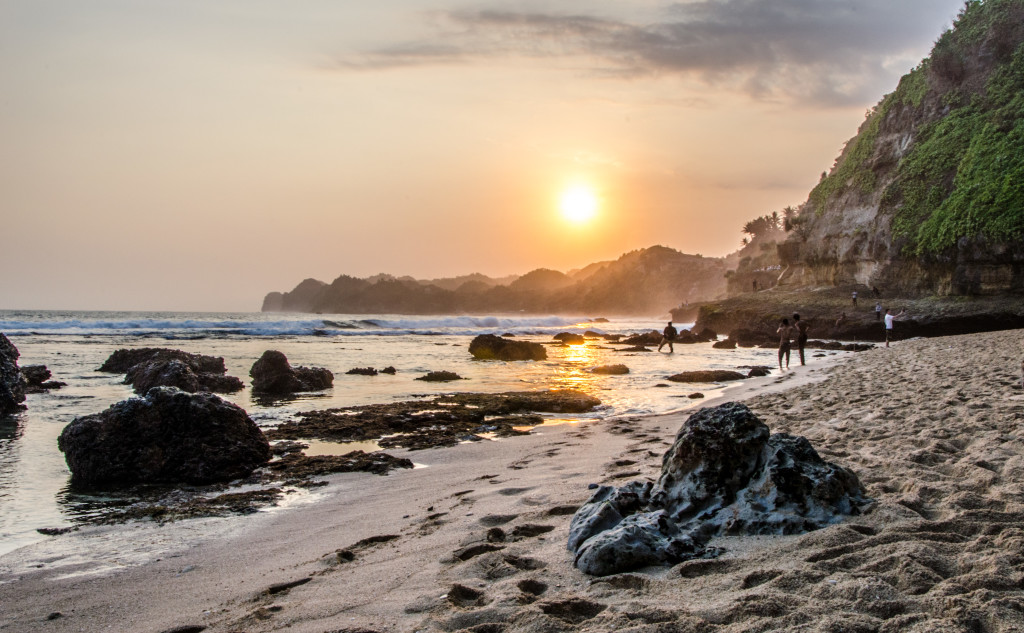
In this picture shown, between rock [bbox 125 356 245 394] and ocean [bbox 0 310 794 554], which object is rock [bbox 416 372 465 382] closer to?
ocean [bbox 0 310 794 554]

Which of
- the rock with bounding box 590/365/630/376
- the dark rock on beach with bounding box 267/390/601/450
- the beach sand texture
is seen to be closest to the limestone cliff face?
the rock with bounding box 590/365/630/376

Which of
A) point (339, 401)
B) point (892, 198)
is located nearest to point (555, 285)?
point (892, 198)

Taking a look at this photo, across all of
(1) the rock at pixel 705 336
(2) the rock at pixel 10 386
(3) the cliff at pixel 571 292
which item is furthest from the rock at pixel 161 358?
(3) the cliff at pixel 571 292

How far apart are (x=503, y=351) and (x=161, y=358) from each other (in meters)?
11.1

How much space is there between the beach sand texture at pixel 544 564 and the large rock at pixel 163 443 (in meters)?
1.40

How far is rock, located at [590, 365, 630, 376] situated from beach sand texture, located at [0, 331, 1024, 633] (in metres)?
10.3

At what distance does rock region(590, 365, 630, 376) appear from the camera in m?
16.2

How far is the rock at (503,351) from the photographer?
2153 cm

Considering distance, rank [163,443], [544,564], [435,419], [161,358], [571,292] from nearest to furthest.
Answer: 1. [544,564]
2. [163,443]
3. [435,419]
4. [161,358]
5. [571,292]

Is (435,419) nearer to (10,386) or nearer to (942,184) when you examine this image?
(10,386)

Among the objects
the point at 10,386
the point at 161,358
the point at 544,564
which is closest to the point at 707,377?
the point at 544,564

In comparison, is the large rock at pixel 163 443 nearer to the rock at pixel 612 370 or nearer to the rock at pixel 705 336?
the rock at pixel 612 370

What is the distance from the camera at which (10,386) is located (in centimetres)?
961

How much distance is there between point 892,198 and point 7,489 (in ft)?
135
